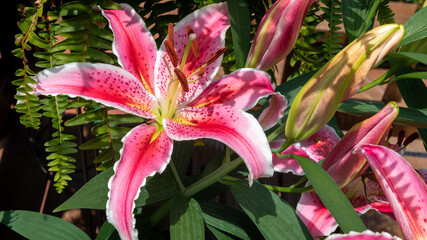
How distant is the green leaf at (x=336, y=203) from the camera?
55 cm

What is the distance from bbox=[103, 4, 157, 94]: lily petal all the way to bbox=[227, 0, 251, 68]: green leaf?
0.40 ft

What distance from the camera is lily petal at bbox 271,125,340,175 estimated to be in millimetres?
729

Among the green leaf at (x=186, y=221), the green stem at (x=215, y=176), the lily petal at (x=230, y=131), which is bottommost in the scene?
the green leaf at (x=186, y=221)

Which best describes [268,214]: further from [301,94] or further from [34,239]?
[34,239]

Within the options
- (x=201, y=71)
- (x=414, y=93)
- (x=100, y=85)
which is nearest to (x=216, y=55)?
(x=201, y=71)

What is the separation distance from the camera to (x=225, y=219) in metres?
0.77

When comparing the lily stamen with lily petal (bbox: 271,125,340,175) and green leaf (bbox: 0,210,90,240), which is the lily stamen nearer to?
lily petal (bbox: 271,125,340,175)

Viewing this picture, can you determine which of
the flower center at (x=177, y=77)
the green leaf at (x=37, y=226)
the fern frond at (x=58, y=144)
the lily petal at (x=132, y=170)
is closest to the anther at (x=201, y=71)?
the flower center at (x=177, y=77)

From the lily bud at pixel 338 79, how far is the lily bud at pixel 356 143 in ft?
0.16

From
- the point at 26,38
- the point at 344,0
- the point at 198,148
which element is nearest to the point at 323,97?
the point at 344,0

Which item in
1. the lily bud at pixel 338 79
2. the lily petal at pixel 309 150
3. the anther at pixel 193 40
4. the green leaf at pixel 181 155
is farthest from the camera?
the green leaf at pixel 181 155

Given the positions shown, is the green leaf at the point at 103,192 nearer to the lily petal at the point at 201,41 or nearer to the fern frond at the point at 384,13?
the lily petal at the point at 201,41

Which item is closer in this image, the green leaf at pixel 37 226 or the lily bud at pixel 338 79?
the lily bud at pixel 338 79

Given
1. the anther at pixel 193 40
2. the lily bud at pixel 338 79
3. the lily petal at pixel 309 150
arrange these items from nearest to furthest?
the lily bud at pixel 338 79, the anther at pixel 193 40, the lily petal at pixel 309 150
